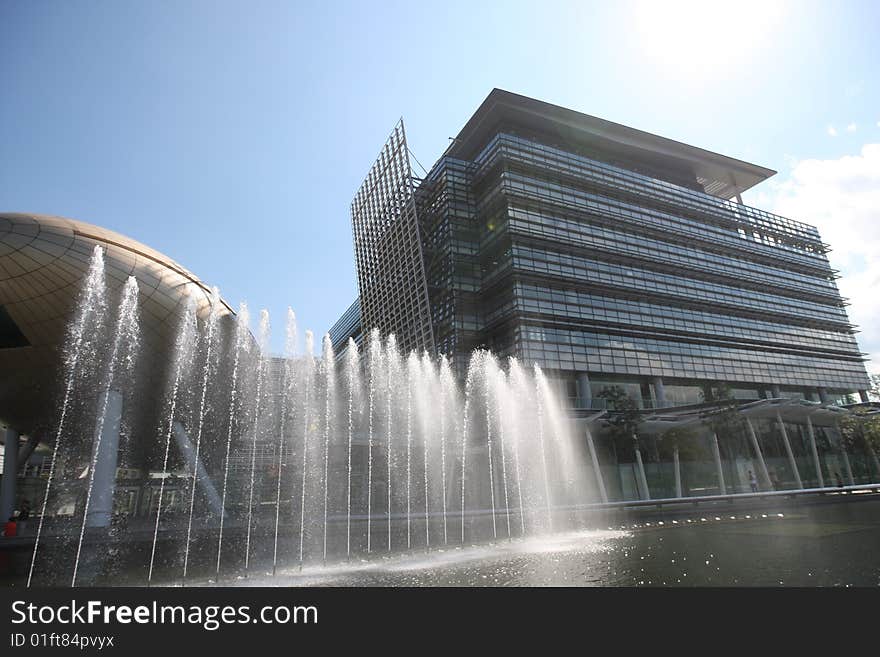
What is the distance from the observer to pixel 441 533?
66.3 ft

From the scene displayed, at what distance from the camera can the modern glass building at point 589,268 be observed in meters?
44.7

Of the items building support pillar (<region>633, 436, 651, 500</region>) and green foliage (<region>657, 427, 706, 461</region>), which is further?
green foliage (<region>657, 427, 706, 461</region>)

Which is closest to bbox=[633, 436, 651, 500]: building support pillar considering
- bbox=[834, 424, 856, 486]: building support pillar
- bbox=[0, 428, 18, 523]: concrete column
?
bbox=[834, 424, 856, 486]: building support pillar

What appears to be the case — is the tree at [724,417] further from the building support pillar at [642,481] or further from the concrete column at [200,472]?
the concrete column at [200,472]

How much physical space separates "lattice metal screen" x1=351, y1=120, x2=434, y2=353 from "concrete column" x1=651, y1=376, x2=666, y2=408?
891 inches

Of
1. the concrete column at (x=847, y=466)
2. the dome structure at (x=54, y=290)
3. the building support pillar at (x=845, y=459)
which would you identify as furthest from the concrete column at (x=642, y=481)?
the dome structure at (x=54, y=290)

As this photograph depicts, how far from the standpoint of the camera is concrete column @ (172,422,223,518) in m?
23.3

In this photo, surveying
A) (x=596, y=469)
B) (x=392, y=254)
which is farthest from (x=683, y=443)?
(x=392, y=254)

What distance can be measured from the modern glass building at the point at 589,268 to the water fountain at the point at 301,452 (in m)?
5.76

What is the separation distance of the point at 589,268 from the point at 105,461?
136ft

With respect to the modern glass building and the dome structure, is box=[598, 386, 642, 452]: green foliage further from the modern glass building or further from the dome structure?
the dome structure

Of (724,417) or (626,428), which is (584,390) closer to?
(626,428)

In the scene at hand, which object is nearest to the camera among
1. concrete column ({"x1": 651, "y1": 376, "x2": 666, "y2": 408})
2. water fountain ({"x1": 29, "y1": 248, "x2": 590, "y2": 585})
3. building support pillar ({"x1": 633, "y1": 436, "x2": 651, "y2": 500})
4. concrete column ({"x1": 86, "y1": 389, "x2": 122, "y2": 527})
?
water fountain ({"x1": 29, "y1": 248, "x2": 590, "y2": 585})

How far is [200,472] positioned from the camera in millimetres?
24156
